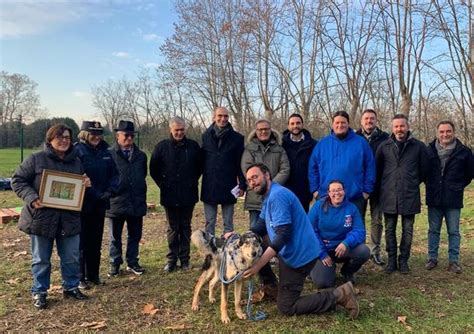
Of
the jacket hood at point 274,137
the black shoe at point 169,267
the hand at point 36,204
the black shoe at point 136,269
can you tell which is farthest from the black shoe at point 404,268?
the hand at point 36,204

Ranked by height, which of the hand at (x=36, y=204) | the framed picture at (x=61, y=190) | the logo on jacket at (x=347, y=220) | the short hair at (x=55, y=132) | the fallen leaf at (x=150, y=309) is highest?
the short hair at (x=55, y=132)

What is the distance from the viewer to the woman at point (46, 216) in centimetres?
455

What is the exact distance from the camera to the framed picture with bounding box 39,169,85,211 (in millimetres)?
4520

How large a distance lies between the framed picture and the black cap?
68cm

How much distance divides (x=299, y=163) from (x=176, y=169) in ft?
5.41

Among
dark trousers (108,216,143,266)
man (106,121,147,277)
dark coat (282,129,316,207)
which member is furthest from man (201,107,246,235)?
dark trousers (108,216,143,266)

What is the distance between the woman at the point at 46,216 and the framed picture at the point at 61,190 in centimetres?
7

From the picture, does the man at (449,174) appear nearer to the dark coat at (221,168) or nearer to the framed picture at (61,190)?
the dark coat at (221,168)

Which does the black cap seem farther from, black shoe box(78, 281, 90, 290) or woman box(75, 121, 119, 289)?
black shoe box(78, 281, 90, 290)

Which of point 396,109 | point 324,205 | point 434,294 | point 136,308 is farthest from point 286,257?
point 396,109

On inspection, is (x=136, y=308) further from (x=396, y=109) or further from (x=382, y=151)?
(x=396, y=109)

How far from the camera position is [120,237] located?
19.0 feet

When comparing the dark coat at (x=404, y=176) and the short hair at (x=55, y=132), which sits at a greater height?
the short hair at (x=55, y=132)

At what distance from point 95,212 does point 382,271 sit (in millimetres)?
3852
